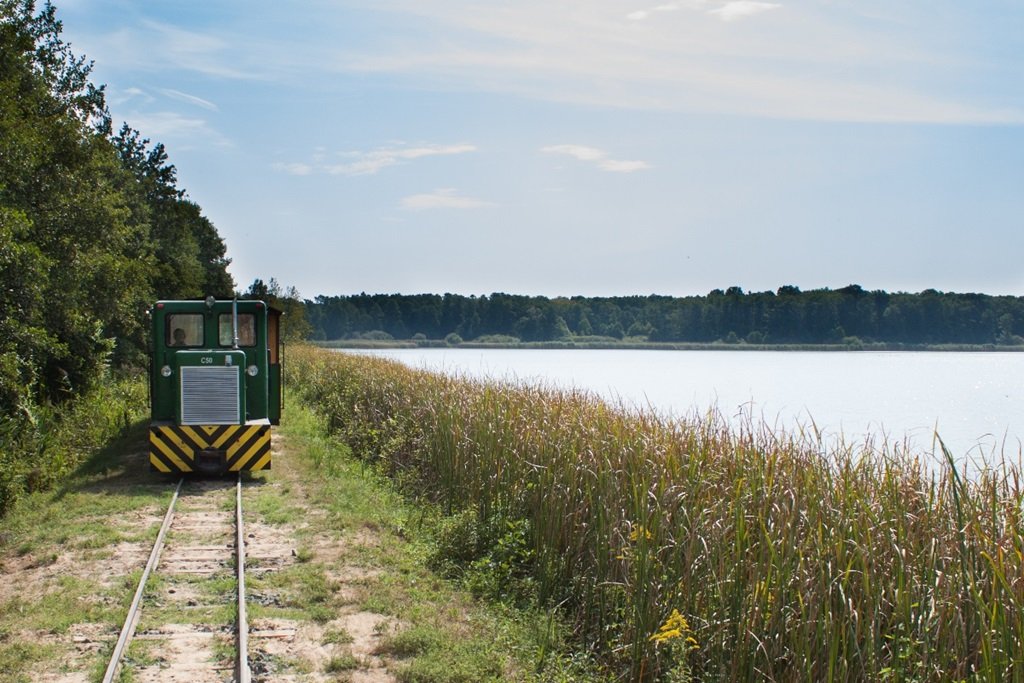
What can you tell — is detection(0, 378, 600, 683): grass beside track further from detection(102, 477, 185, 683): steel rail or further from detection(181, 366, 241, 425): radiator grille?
detection(181, 366, 241, 425): radiator grille

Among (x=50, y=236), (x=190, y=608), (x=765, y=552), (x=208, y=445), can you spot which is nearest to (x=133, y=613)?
(x=190, y=608)

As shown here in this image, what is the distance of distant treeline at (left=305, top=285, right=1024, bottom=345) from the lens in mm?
69312

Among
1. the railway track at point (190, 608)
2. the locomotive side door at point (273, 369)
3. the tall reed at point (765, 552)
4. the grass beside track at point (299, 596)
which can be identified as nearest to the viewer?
the tall reed at point (765, 552)

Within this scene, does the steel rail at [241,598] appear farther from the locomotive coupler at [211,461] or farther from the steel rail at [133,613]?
the locomotive coupler at [211,461]

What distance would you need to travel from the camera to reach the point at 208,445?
15.2 meters

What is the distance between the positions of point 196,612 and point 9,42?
14361 mm

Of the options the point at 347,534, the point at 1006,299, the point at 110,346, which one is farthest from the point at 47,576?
the point at 1006,299

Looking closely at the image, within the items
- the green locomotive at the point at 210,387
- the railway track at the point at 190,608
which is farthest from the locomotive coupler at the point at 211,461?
the railway track at the point at 190,608

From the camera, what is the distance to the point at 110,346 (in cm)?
2675

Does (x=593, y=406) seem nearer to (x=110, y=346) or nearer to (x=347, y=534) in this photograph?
(x=347, y=534)

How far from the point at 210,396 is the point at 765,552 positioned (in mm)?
11304

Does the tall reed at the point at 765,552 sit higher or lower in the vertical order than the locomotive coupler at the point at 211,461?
higher

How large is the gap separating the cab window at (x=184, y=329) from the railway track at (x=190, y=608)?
400 centimetres

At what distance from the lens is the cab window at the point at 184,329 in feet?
52.3
